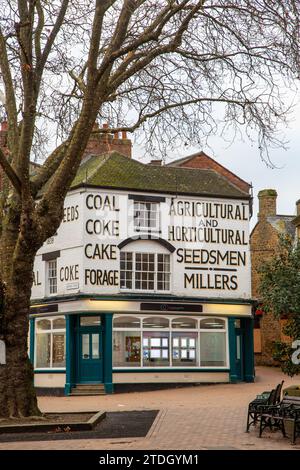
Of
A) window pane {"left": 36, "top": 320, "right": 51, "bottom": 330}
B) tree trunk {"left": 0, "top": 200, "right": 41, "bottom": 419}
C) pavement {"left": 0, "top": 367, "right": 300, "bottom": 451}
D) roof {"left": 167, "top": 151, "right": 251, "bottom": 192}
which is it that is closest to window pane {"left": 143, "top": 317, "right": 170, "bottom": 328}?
pavement {"left": 0, "top": 367, "right": 300, "bottom": 451}

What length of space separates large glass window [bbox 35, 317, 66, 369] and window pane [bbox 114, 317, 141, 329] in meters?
2.41

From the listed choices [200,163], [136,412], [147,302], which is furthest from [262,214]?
[136,412]

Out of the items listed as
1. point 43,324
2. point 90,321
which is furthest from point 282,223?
point 43,324

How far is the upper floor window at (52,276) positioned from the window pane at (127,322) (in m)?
3.22

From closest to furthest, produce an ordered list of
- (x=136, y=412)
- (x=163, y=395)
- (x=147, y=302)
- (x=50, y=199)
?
(x=50, y=199) → (x=136, y=412) → (x=163, y=395) → (x=147, y=302)

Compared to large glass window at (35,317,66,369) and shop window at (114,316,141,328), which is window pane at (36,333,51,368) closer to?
large glass window at (35,317,66,369)

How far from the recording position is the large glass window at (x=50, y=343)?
115ft

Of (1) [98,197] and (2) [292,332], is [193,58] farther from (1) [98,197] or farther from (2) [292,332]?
(1) [98,197]

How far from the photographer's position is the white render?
34.1 m

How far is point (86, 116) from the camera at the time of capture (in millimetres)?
18516

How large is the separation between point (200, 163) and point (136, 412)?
77.8 feet

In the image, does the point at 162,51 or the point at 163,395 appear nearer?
the point at 162,51

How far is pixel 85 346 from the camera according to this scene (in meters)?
34.5

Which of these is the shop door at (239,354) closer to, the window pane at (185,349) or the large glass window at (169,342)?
the large glass window at (169,342)
